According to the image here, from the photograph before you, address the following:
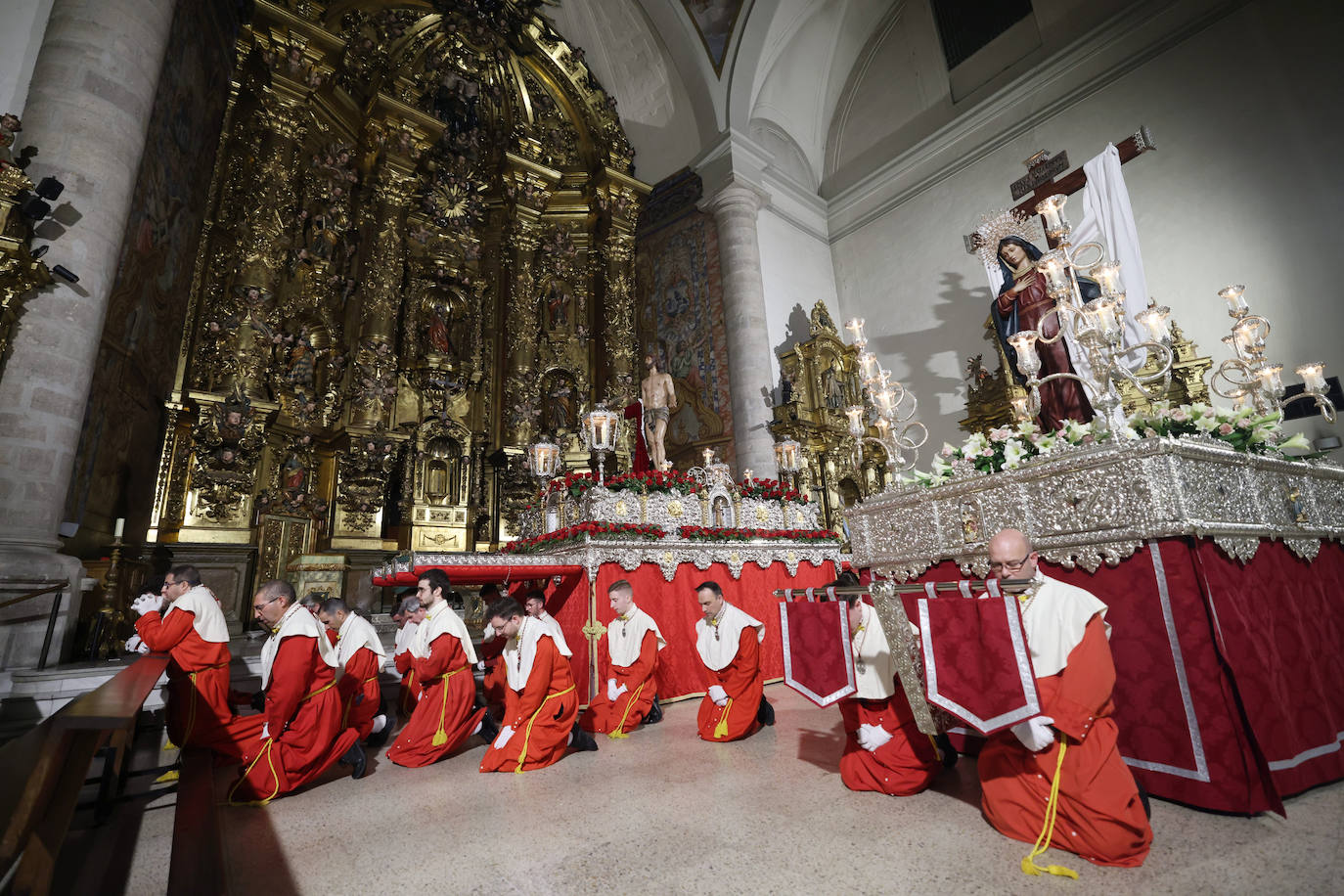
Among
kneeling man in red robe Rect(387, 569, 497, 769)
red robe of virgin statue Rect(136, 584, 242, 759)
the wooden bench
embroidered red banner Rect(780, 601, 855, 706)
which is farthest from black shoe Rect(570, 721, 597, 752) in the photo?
the wooden bench

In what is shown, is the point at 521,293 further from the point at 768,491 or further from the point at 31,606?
the point at 31,606

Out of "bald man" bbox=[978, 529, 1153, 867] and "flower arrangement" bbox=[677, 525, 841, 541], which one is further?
"flower arrangement" bbox=[677, 525, 841, 541]

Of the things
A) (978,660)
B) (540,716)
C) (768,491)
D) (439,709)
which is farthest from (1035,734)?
(768,491)

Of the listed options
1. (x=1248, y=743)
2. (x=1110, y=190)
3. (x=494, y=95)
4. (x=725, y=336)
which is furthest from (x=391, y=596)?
(x=1110, y=190)

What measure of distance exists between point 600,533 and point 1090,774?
4554mm

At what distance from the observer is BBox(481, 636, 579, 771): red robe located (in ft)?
13.5

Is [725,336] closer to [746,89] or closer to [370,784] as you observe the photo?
[746,89]

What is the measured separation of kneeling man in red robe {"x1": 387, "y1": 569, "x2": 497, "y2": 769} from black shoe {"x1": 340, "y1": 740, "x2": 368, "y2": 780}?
1.15 feet

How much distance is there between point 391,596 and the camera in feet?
33.9

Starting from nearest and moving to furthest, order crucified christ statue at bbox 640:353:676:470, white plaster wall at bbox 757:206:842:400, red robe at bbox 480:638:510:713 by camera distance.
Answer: red robe at bbox 480:638:510:713 < crucified christ statue at bbox 640:353:676:470 < white plaster wall at bbox 757:206:842:400

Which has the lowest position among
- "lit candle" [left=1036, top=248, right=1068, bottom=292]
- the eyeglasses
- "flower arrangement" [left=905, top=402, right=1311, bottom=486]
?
the eyeglasses

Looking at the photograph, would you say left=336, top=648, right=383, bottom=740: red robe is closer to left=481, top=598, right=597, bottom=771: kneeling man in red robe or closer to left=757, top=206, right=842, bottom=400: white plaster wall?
left=481, top=598, right=597, bottom=771: kneeling man in red robe

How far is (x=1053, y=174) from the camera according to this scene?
9281mm

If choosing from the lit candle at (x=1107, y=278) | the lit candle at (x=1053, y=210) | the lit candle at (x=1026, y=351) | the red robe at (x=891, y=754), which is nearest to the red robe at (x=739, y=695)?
the red robe at (x=891, y=754)
